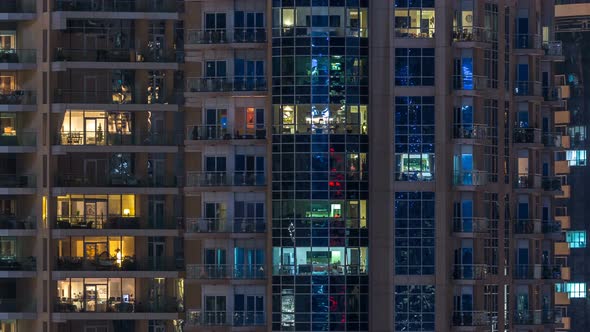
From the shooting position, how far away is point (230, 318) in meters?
125

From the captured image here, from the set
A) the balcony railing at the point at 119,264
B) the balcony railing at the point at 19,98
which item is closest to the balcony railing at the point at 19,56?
the balcony railing at the point at 19,98

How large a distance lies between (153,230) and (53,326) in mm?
6728

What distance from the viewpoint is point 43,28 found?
12912 centimetres

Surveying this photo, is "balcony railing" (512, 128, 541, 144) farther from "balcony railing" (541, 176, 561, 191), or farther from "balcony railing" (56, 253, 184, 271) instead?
"balcony railing" (56, 253, 184, 271)

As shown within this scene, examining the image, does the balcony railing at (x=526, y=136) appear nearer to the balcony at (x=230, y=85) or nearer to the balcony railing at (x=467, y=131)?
the balcony railing at (x=467, y=131)

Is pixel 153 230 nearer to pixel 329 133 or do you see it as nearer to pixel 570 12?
pixel 329 133

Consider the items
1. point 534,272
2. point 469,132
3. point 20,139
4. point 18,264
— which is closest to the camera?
point 469,132

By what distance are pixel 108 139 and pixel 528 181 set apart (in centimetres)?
2270

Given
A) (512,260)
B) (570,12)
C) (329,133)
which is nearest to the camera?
(329,133)

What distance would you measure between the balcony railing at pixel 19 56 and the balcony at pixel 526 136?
82.2 feet

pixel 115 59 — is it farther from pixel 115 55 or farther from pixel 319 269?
pixel 319 269

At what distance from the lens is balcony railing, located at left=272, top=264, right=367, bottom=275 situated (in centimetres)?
12356

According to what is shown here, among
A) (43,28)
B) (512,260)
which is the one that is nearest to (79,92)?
(43,28)

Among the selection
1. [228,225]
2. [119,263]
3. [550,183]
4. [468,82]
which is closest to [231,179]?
[228,225]
